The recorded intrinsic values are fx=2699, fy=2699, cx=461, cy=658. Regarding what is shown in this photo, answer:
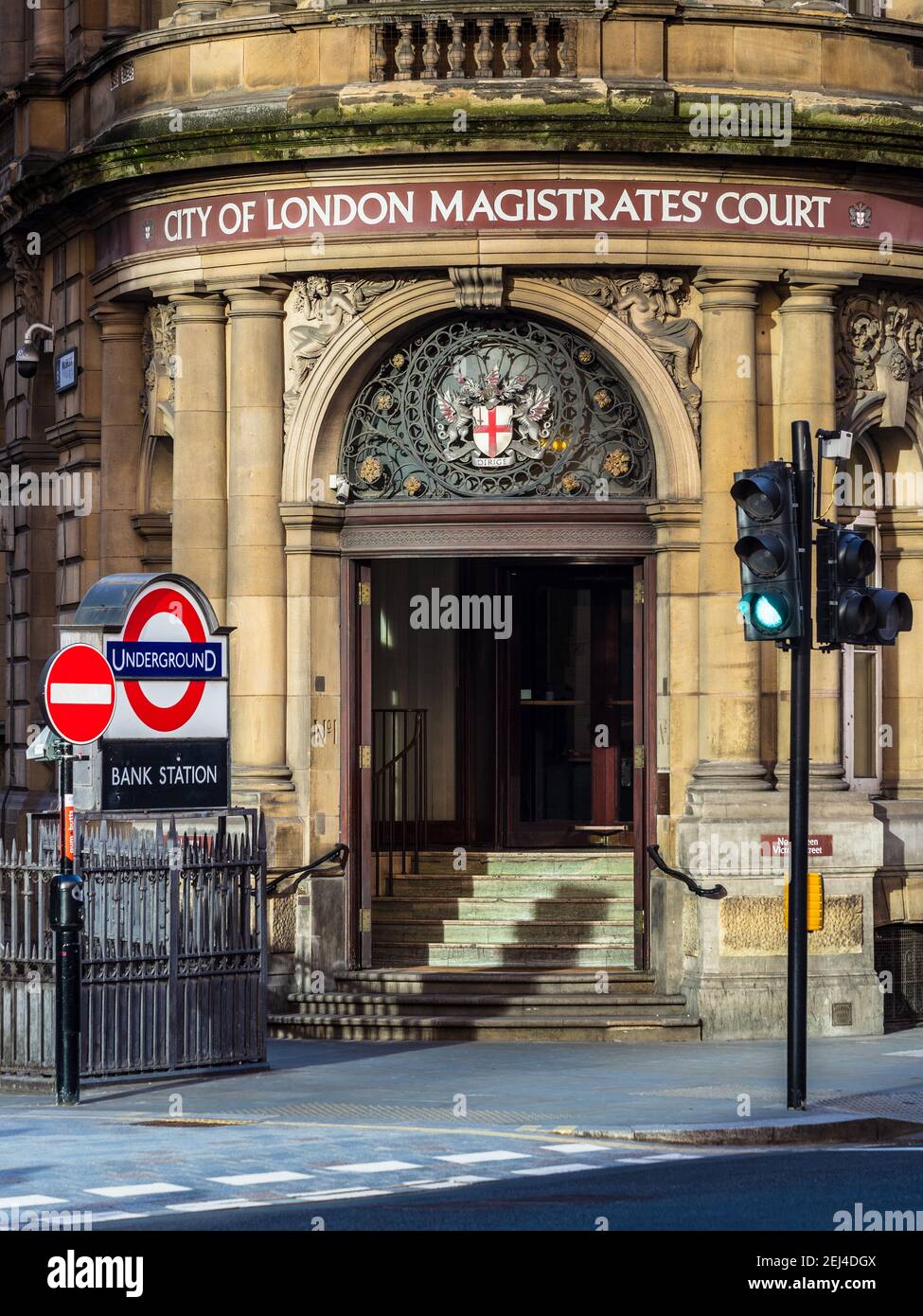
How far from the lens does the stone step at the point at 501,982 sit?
805 inches

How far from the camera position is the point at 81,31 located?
24.0 metres

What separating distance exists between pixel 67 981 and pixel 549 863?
27.2 feet

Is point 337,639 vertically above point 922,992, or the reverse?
point 337,639

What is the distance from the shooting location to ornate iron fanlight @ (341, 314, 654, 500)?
20859 millimetres

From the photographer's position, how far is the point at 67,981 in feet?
52.5

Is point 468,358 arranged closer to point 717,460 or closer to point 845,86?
point 717,460

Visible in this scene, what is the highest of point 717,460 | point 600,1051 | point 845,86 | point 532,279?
point 845,86

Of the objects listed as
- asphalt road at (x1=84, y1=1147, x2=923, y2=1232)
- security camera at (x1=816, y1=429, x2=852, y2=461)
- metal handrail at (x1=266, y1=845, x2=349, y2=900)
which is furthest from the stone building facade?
asphalt road at (x1=84, y1=1147, x2=923, y2=1232)

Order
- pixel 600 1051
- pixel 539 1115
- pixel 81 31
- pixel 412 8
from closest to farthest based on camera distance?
pixel 539 1115, pixel 600 1051, pixel 412 8, pixel 81 31

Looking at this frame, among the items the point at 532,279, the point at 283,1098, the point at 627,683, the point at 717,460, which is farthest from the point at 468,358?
the point at 283,1098

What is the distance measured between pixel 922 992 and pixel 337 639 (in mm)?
5447

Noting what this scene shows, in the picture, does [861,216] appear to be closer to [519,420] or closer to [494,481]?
[519,420]

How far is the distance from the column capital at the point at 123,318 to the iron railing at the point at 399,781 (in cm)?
444

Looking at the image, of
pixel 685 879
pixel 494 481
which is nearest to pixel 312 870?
pixel 685 879
